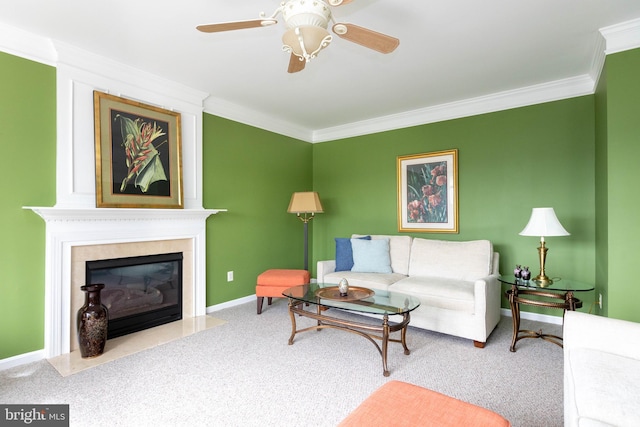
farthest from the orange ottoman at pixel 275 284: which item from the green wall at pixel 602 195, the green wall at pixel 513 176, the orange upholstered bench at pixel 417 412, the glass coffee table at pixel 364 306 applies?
the green wall at pixel 602 195

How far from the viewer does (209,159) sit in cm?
381

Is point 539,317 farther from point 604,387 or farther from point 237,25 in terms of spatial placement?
point 237,25

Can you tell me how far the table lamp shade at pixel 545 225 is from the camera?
2.76m

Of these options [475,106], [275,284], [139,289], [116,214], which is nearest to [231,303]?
[275,284]

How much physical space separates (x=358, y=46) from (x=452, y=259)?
2308mm

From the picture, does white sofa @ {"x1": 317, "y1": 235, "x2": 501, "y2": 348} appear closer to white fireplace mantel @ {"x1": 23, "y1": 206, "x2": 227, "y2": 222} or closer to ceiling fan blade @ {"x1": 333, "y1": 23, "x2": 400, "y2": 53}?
white fireplace mantel @ {"x1": 23, "y1": 206, "x2": 227, "y2": 222}

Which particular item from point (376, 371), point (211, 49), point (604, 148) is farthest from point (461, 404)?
point (211, 49)

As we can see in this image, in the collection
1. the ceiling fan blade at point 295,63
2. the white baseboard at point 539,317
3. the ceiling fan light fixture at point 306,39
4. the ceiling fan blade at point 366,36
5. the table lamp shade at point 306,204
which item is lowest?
the white baseboard at point 539,317

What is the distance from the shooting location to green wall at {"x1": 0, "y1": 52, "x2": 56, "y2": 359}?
240 centimetres

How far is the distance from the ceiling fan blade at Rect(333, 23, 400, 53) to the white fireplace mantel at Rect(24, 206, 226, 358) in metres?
2.42

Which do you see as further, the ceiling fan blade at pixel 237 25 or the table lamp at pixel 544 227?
the table lamp at pixel 544 227

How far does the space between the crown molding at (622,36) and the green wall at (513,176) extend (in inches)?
38.1

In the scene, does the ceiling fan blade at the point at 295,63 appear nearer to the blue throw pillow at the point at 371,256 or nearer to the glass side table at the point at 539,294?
the blue throw pillow at the point at 371,256

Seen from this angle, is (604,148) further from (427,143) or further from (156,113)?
(156,113)
